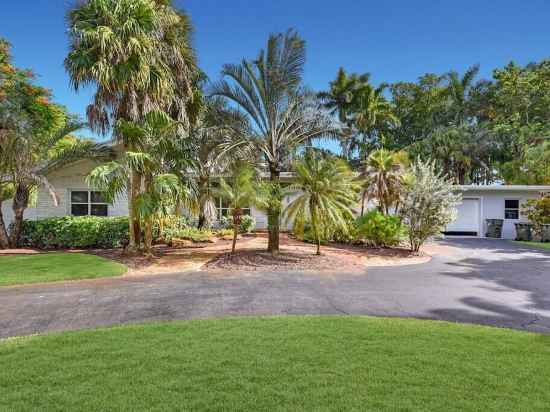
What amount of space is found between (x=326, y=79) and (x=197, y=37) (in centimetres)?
2013

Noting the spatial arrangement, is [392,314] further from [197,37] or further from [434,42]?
[434,42]

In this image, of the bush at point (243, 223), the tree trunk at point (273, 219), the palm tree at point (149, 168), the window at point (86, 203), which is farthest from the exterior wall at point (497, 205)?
the window at point (86, 203)

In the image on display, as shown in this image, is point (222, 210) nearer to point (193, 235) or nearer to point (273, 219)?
point (193, 235)

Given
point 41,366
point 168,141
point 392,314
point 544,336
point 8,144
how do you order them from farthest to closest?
1. point 8,144
2. point 168,141
3. point 392,314
4. point 544,336
5. point 41,366

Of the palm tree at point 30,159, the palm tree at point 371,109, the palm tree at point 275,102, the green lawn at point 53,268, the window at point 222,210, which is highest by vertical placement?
the palm tree at point 371,109

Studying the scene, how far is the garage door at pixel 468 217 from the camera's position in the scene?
68.3ft

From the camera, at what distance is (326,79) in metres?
32.5

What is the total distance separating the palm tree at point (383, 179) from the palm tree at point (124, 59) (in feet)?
28.6

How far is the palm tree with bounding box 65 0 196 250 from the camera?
34.9 ft

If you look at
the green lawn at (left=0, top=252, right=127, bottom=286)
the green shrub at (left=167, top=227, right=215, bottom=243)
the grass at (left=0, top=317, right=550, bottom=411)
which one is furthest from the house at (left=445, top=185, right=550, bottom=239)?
the grass at (left=0, top=317, right=550, bottom=411)

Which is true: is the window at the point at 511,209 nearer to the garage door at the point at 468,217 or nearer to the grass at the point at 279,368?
the garage door at the point at 468,217

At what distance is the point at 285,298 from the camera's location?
672 cm

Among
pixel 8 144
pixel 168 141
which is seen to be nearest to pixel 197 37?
pixel 168 141

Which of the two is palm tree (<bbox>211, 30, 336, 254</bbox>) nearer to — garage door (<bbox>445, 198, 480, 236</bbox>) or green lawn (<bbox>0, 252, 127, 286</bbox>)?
green lawn (<bbox>0, 252, 127, 286</bbox>)
